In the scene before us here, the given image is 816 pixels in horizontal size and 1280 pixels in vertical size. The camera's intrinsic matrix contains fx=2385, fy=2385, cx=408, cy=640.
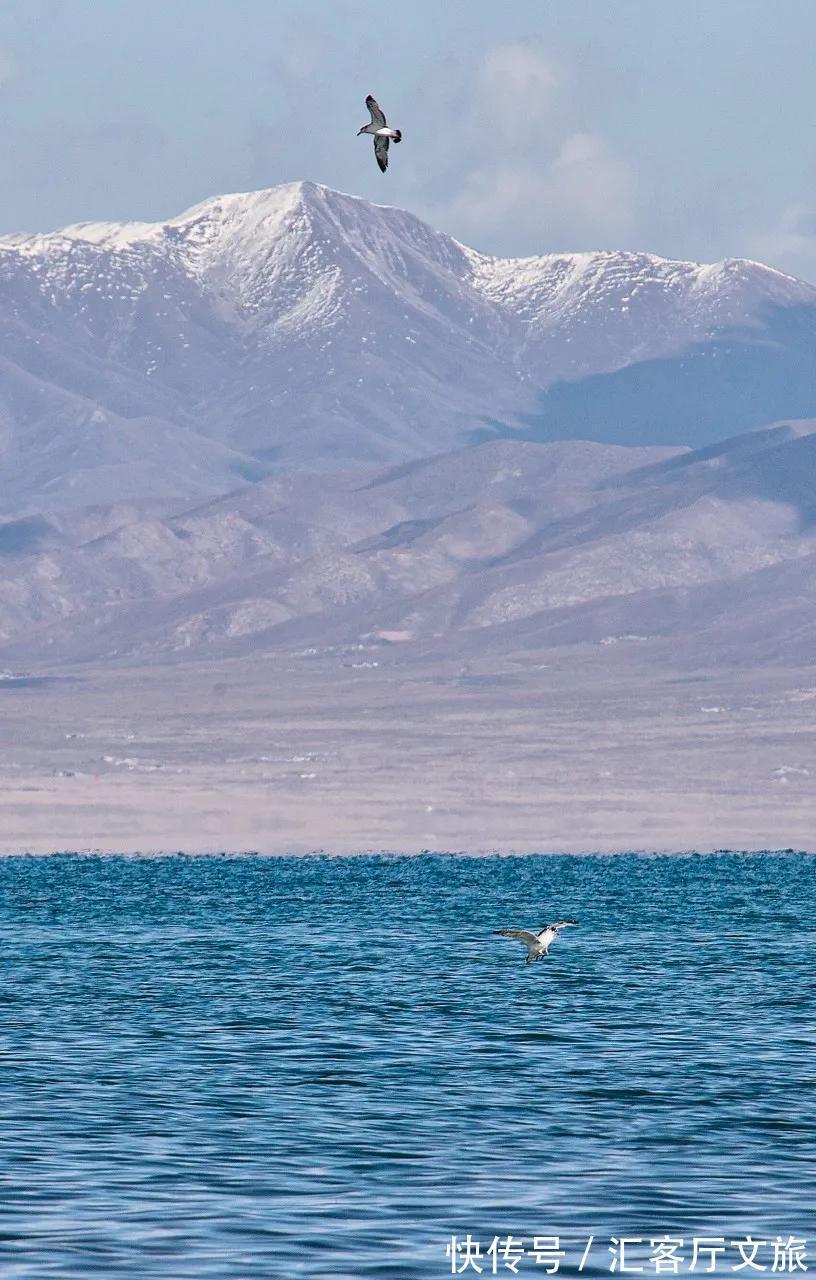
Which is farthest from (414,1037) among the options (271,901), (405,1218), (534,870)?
(534,870)

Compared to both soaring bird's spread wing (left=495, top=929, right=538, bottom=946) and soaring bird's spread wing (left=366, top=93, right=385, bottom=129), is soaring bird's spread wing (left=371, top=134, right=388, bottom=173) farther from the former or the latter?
soaring bird's spread wing (left=495, top=929, right=538, bottom=946)

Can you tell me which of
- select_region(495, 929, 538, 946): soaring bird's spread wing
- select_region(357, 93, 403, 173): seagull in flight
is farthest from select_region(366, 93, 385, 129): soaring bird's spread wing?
select_region(495, 929, 538, 946): soaring bird's spread wing

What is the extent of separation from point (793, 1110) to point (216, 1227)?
14.4 meters

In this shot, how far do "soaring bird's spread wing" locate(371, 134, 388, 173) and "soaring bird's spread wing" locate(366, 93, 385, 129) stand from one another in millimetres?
282

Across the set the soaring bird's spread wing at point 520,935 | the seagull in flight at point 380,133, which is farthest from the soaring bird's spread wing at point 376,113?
the soaring bird's spread wing at point 520,935

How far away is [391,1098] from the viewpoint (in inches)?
1719

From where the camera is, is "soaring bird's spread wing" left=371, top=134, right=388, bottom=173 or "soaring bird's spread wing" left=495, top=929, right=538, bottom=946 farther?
"soaring bird's spread wing" left=495, top=929, right=538, bottom=946

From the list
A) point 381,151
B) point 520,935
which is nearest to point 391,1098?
A: point 520,935

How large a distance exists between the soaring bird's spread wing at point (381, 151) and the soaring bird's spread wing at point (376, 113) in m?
0.28

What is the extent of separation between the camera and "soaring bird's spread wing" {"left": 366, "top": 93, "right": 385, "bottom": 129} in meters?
35.3

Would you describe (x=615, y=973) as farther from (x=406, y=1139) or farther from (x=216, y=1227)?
(x=216, y=1227)

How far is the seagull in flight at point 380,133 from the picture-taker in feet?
114

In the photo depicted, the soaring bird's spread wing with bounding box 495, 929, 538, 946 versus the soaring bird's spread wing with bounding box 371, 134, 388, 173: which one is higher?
the soaring bird's spread wing with bounding box 371, 134, 388, 173

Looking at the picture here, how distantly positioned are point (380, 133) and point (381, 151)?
0.38 meters
